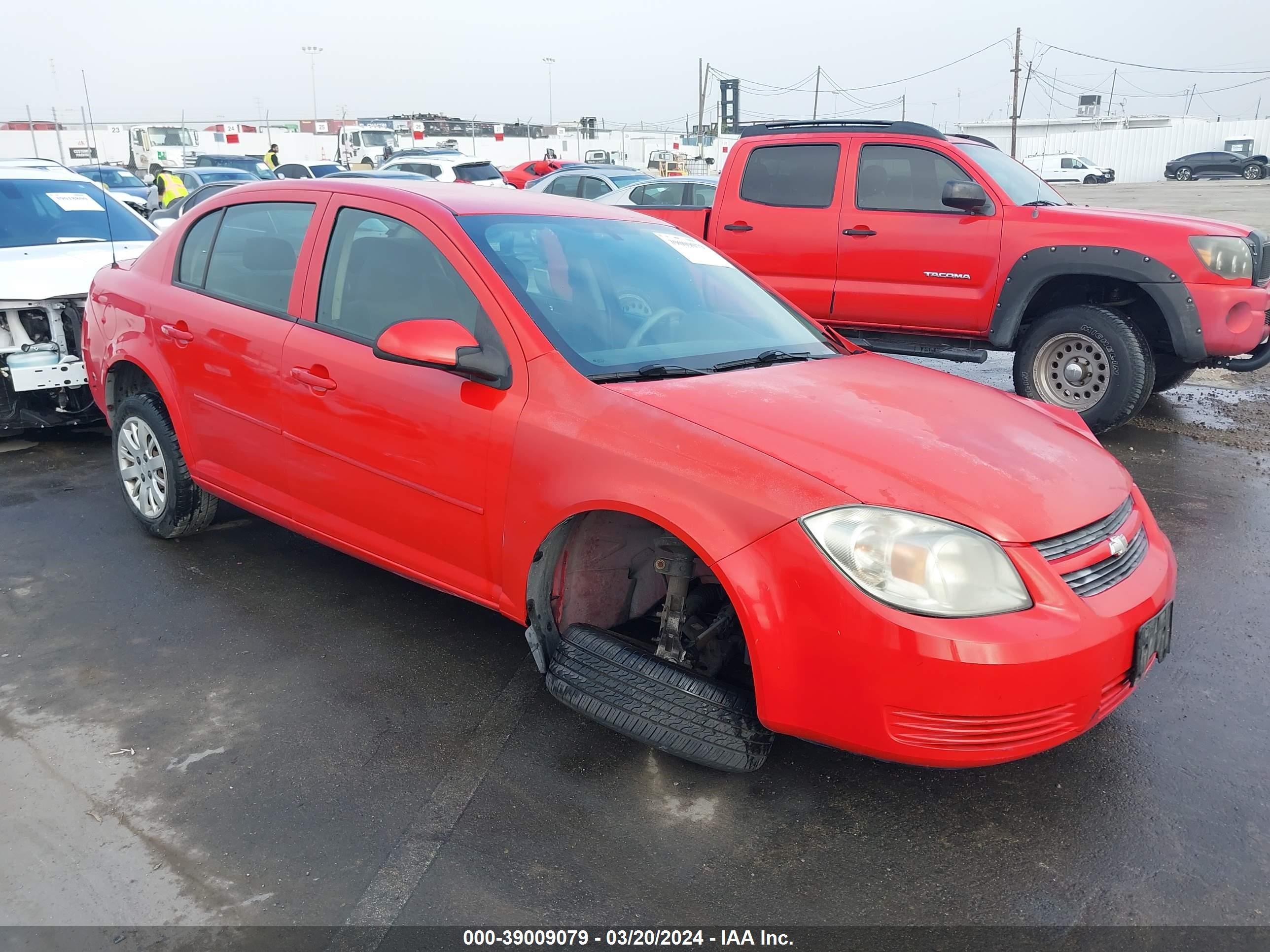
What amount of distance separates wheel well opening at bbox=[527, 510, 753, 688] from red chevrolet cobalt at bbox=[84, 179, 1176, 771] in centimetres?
1

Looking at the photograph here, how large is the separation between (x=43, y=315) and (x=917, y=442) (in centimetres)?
556

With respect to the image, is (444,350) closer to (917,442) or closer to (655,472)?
(655,472)

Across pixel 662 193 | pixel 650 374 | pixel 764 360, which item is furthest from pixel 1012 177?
pixel 662 193

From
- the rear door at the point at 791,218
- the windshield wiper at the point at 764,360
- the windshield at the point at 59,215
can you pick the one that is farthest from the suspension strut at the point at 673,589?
the windshield at the point at 59,215

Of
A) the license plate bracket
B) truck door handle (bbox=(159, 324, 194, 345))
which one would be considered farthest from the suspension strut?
truck door handle (bbox=(159, 324, 194, 345))

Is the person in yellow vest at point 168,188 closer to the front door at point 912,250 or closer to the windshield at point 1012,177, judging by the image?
the front door at point 912,250

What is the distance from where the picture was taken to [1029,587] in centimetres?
249

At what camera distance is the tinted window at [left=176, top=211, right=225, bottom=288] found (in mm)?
4402

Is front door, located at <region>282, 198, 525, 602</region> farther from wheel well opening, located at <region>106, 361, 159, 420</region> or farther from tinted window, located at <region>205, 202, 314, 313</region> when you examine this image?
wheel well opening, located at <region>106, 361, 159, 420</region>

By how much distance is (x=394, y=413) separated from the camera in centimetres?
338

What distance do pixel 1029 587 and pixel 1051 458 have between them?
2.02 ft

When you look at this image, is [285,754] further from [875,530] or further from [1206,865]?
[1206,865]

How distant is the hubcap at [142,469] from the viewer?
4.65 m

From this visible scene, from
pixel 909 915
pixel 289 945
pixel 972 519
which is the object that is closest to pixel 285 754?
pixel 289 945
